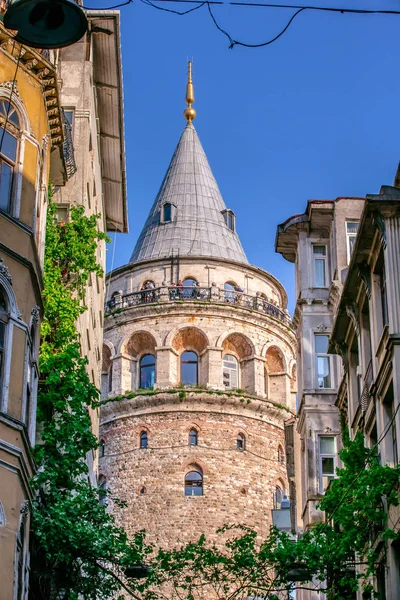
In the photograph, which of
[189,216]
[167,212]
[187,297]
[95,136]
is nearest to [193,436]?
[187,297]

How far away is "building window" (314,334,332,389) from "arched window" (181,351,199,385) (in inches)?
1102

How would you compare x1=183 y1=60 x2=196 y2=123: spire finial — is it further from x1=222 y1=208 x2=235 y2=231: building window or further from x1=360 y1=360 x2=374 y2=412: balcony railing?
x1=360 y1=360 x2=374 y2=412: balcony railing

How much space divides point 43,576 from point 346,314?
8.39 metres

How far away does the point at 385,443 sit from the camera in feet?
79.0

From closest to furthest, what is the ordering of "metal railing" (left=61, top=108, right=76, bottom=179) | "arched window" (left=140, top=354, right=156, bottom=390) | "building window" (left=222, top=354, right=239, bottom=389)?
"metal railing" (left=61, top=108, right=76, bottom=179) → "arched window" (left=140, top=354, right=156, bottom=390) → "building window" (left=222, top=354, right=239, bottom=389)

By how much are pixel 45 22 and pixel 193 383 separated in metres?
50.4

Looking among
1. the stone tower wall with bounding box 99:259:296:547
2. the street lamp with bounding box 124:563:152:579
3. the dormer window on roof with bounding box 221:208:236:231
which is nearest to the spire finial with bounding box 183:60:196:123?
the dormer window on roof with bounding box 221:208:236:231

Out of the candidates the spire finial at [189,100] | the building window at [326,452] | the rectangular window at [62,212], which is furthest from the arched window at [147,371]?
the rectangular window at [62,212]

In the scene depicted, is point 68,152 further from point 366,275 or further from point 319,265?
point 319,265

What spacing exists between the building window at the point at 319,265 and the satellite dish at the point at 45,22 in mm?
23090

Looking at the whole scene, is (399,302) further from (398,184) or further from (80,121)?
(80,121)

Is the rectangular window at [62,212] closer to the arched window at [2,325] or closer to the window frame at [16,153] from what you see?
the window frame at [16,153]

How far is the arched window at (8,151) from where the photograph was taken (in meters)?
21.9

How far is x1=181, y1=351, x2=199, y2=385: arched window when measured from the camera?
64500 mm
